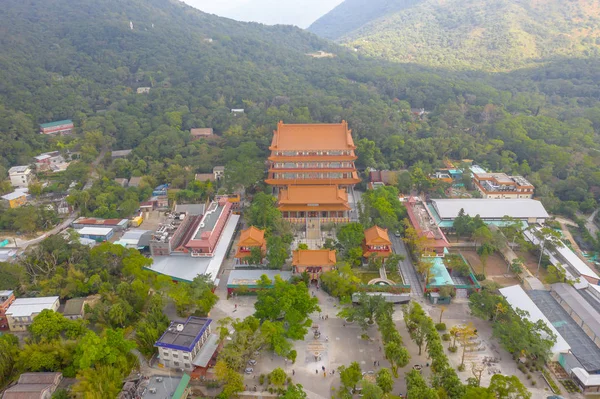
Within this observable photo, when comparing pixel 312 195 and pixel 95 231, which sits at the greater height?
Result: pixel 312 195

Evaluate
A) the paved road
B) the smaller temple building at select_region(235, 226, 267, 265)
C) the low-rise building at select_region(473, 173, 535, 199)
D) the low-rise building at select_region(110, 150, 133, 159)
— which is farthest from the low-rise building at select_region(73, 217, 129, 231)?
the low-rise building at select_region(473, 173, 535, 199)

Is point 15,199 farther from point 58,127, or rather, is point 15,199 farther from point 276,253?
point 276,253

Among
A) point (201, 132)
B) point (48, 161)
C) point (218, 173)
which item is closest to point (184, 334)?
point (218, 173)

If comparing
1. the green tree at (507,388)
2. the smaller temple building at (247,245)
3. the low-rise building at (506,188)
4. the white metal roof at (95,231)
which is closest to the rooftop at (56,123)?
the white metal roof at (95,231)

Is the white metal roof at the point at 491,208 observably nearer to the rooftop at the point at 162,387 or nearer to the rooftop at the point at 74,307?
the rooftop at the point at 162,387

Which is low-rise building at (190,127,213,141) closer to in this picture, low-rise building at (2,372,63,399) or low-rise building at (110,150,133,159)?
low-rise building at (110,150,133,159)
